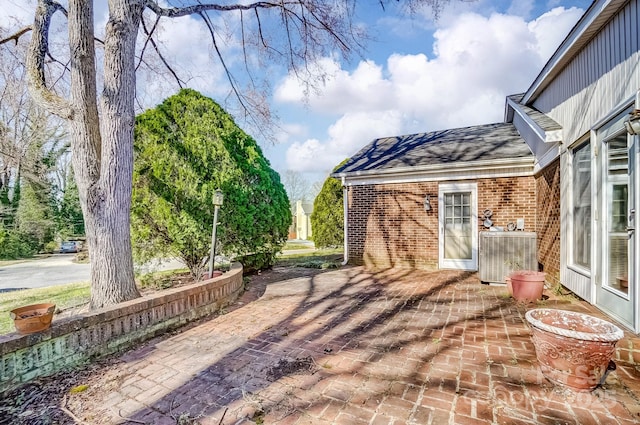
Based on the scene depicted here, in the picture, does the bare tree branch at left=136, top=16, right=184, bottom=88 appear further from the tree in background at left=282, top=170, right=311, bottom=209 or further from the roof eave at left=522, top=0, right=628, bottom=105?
the tree in background at left=282, top=170, right=311, bottom=209

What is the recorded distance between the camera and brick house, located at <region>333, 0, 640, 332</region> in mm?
3506

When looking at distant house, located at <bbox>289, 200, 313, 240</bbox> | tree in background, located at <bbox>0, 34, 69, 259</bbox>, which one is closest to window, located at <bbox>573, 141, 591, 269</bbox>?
tree in background, located at <bbox>0, 34, 69, 259</bbox>

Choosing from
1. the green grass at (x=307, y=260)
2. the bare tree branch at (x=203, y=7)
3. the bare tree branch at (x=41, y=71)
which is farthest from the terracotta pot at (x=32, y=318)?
the green grass at (x=307, y=260)

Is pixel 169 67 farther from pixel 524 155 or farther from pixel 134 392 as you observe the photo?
pixel 524 155

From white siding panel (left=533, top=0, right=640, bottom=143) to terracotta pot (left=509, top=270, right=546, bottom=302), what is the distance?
7.25ft

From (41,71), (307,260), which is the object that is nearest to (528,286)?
(307,260)

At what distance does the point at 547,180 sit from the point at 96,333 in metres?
7.77

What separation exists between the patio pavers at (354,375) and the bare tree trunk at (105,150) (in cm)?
126

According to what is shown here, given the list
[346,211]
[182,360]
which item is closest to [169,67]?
[346,211]

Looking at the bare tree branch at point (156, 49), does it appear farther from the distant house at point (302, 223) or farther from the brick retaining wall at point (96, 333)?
the distant house at point (302, 223)

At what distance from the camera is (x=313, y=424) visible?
2.10 metres

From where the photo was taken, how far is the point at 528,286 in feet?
15.5

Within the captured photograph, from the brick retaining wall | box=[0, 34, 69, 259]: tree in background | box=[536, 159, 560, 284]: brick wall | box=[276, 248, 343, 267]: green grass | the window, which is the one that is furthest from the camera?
box=[0, 34, 69, 259]: tree in background

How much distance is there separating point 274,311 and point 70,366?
8.09 feet
